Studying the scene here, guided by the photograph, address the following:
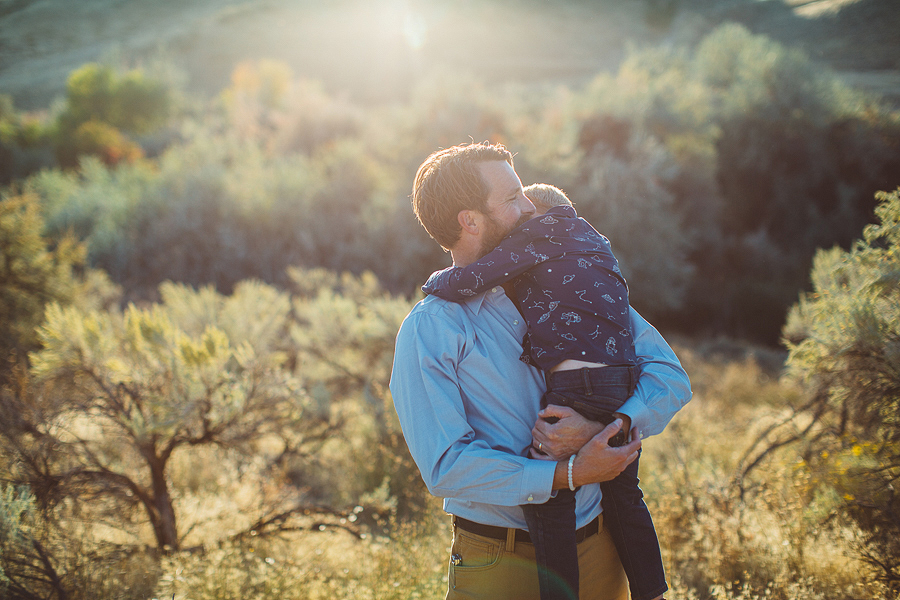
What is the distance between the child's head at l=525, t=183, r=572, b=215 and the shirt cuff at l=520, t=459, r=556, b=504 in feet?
3.45

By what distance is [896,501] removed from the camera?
288 centimetres

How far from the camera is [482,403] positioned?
5.29ft

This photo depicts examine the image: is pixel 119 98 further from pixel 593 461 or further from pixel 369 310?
pixel 593 461

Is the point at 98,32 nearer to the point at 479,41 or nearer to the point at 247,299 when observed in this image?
the point at 479,41

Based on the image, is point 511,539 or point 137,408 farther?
point 137,408

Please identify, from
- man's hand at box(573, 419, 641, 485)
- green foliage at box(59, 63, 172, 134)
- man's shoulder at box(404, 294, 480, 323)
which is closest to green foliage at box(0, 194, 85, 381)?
man's shoulder at box(404, 294, 480, 323)

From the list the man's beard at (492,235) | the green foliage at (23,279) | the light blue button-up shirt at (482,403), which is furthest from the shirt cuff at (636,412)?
the green foliage at (23,279)

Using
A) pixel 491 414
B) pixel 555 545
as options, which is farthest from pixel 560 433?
pixel 555 545

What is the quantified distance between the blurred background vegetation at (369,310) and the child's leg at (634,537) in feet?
3.57

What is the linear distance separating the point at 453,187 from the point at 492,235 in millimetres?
243

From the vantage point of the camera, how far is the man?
4.76 feet

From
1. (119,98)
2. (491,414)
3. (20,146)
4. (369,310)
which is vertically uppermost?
(119,98)

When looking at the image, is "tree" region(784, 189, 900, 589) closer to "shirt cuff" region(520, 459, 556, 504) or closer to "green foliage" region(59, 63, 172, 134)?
"shirt cuff" region(520, 459, 556, 504)

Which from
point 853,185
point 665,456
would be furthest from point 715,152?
point 665,456
